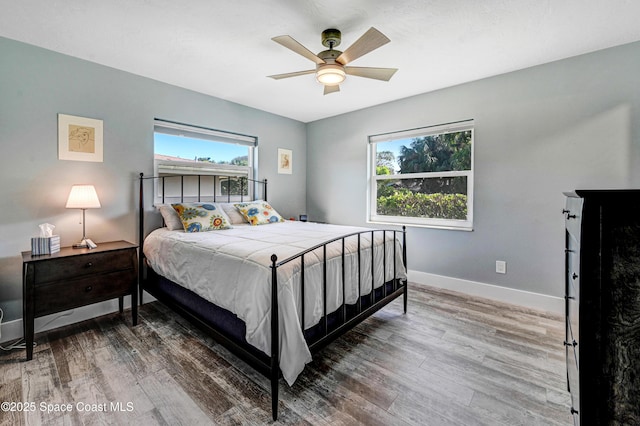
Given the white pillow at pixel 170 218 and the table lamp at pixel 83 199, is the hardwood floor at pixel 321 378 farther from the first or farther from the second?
the white pillow at pixel 170 218

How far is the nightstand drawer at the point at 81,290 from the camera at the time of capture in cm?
206

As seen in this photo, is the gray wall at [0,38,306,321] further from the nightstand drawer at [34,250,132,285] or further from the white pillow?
the nightstand drawer at [34,250,132,285]

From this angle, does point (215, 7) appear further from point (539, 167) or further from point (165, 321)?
point (539, 167)

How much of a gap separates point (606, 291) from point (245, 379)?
1804 mm

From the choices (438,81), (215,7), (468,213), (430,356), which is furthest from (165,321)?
(438,81)

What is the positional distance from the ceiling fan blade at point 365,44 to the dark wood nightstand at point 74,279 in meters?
2.42

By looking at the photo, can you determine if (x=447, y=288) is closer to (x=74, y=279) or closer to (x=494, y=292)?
(x=494, y=292)

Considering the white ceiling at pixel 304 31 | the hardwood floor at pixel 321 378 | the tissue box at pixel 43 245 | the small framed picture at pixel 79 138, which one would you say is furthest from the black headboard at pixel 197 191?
the white ceiling at pixel 304 31

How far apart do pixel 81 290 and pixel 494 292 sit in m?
3.90

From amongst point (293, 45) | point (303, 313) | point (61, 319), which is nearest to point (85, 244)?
point (61, 319)

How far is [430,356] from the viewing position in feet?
6.57

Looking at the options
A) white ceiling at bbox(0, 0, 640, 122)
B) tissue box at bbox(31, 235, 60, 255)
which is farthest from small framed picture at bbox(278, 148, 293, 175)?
tissue box at bbox(31, 235, 60, 255)

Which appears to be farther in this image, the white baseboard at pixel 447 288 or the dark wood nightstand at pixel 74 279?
the white baseboard at pixel 447 288

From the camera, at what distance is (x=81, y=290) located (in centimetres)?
222
